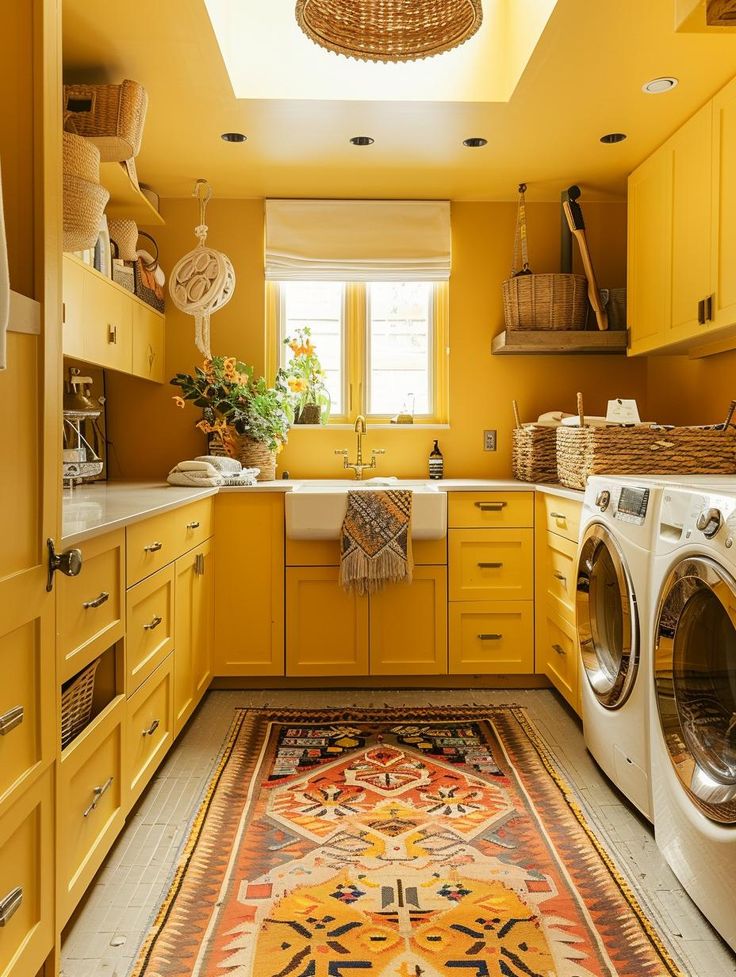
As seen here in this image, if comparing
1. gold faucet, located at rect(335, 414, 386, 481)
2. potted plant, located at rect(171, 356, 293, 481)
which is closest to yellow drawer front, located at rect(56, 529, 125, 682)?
potted plant, located at rect(171, 356, 293, 481)

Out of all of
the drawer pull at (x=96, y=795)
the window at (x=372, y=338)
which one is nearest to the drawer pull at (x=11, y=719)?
the drawer pull at (x=96, y=795)

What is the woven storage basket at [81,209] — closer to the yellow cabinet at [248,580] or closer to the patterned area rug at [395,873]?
the yellow cabinet at [248,580]

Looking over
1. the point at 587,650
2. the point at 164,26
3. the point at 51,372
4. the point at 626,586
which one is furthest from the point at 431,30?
the point at 587,650

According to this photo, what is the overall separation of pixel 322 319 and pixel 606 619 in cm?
225

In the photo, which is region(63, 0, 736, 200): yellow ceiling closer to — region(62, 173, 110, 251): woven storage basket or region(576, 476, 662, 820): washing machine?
region(62, 173, 110, 251): woven storage basket

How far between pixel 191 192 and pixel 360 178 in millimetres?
850

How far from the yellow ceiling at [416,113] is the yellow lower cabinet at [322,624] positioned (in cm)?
177

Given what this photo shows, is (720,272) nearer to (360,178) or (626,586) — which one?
(626,586)

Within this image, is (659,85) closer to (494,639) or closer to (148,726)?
(494,639)

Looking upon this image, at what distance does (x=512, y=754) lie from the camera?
2.47m

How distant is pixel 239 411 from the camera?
129 inches

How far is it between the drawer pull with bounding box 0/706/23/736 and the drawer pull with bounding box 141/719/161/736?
880 millimetres

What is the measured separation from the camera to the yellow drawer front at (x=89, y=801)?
139 centimetres

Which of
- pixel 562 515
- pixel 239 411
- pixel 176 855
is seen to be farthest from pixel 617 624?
pixel 239 411
